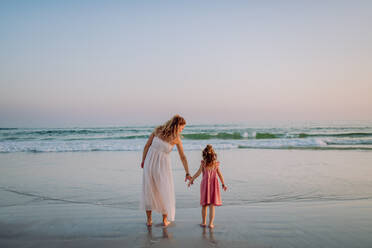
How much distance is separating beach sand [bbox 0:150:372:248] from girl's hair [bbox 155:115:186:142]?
1484 mm

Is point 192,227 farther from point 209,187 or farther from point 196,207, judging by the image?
point 196,207

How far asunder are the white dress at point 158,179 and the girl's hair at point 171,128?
4.1 inches

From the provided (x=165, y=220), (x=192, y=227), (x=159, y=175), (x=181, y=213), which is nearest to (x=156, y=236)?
(x=165, y=220)

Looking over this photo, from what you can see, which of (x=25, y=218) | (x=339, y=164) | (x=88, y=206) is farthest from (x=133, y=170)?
(x=339, y=164)

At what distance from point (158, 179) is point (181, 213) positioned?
124 cm

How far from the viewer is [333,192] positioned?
6613mm

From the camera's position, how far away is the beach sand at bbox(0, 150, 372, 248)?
3824 mm

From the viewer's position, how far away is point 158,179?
4.33 meters

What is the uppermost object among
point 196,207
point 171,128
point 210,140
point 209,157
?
point 171,128

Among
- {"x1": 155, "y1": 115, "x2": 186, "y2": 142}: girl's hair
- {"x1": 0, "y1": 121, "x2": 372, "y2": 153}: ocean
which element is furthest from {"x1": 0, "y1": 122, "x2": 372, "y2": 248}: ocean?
{"x1": 0, "y1": 121, "x2": 372, "y2": 153}: ocean

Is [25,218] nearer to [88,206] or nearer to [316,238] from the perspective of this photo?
[88,206]

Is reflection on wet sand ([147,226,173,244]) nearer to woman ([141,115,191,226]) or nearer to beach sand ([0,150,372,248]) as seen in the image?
beach sand ([0,150,372,248])

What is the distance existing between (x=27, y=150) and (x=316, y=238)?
649 inches

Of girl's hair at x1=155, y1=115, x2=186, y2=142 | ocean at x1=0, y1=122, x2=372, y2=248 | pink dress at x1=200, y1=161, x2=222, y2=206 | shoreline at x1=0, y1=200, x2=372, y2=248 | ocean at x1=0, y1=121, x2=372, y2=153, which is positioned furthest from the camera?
ocean at x1=0, y1=121, x2=372, y2=153
